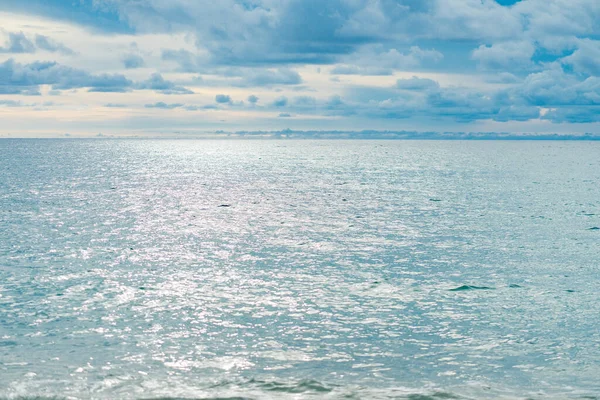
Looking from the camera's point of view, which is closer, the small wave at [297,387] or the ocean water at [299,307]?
the small wave at [297,387]

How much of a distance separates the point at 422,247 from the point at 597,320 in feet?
51.1

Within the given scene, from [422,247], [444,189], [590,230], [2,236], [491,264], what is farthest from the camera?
[444,189]

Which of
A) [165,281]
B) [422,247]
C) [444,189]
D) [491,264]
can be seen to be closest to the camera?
[165,281]

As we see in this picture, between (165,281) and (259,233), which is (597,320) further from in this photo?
(259,233)

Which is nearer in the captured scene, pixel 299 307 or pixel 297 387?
pixel 297 387

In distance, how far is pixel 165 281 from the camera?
2897 cm

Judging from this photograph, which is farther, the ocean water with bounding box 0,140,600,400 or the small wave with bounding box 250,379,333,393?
the ocean water with bounding box 0,140,600,400

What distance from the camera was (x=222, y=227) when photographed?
47531 mm

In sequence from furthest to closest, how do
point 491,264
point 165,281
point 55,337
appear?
point 491,264, point 165,281, point 55,337

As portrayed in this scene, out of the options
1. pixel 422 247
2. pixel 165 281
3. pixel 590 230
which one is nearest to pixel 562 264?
pixel 422 247

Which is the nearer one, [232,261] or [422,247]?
[232,261]

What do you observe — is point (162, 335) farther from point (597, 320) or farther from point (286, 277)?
point (597, 320)

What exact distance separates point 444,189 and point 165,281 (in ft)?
202

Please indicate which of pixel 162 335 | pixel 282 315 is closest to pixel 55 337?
pixel 162 335
